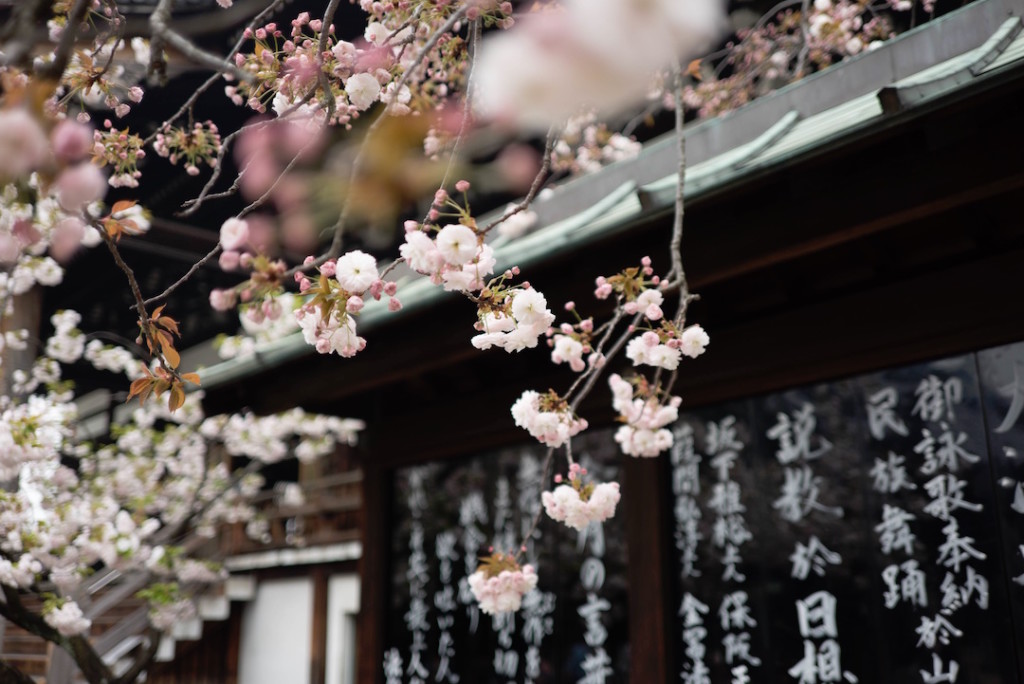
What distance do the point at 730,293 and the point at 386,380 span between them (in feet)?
7.06

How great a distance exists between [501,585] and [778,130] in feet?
8.65

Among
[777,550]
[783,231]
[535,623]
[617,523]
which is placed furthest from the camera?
[535,623]

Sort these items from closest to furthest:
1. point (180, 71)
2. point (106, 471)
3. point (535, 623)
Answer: point (535, 623)
point (180, 71)
point (106, 471)

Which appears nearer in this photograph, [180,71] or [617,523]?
[617,523]

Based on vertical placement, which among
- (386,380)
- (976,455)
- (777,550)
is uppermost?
(386,380)

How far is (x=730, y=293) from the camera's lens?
4164 mm

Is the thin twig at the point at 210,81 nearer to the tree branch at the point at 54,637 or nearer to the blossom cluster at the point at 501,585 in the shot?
the blossom cluster at the point at 501,585

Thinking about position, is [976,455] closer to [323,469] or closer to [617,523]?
[617,523]

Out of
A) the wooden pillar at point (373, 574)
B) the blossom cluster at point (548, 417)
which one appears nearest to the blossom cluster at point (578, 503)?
the blossom cluster at point (548, 417)

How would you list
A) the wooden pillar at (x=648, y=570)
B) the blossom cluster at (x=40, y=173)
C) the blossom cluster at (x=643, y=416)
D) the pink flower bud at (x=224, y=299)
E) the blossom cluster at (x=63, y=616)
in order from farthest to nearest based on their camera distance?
the blossom cluster at (x=63, y=616), the wooden pillar at (x=648, y=570), the blossom cluster at (x=643, y=416), the pink flower bud at (x=224, y=299), the blossom cluster at (x=40, y=173)

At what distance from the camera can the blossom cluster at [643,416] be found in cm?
313

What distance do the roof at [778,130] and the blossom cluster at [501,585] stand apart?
1.47 metres

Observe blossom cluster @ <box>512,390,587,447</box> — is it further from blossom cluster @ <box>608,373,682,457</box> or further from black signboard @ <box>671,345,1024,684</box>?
black signboard @ <box>671,345,1024,684</box>

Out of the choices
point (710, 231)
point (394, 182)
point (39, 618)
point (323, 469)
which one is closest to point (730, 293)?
point (710, 231)
